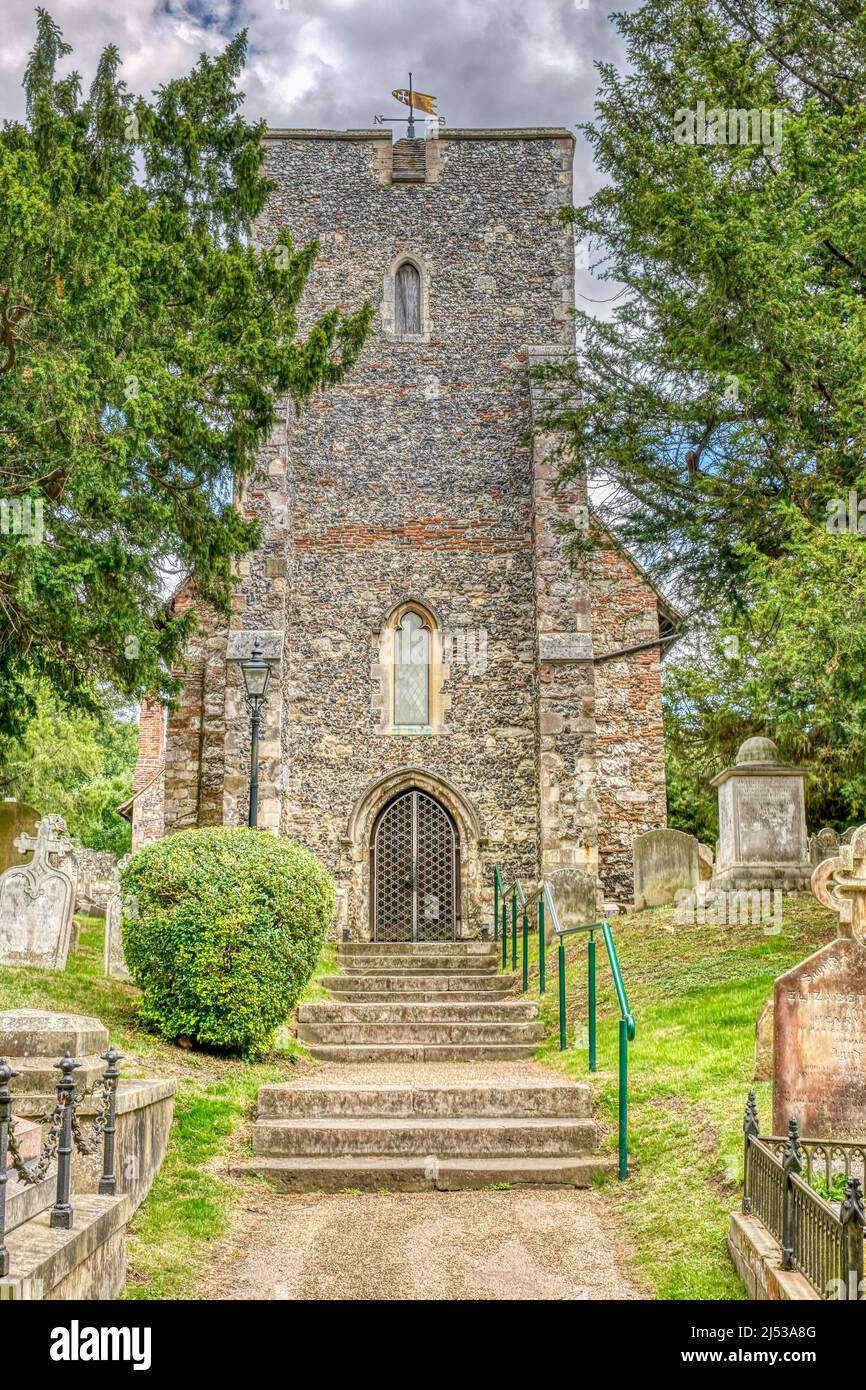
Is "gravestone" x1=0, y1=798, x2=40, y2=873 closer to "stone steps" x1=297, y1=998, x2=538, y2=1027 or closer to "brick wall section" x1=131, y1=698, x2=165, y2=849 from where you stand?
"stone steps" x1=297, y1=998, x2=538, y2=1027

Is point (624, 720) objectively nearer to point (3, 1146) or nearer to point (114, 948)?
point (114, 948)

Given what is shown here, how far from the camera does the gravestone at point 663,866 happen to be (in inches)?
569

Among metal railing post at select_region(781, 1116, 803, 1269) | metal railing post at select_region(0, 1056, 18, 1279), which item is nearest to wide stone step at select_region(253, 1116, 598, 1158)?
metal railing post at select_region(781, 1116, 803, 1269)

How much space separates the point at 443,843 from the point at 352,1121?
35.7 feet

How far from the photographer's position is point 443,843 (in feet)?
59.3

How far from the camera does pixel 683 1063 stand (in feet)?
26.4

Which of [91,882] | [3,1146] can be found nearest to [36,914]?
[3,1146]

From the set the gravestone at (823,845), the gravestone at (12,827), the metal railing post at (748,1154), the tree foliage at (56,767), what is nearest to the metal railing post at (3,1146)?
the metal railing post at (748,1154)

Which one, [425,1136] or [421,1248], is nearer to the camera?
[421,1248]

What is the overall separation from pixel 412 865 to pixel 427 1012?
6.90m

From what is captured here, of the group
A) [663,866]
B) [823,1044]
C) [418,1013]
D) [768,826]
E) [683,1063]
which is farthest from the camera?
[663,866]

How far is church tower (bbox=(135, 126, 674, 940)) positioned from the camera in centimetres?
1741

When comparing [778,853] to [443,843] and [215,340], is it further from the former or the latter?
[215,340]

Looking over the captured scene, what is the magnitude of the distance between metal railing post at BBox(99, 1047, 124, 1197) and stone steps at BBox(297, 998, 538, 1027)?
6.22 m
